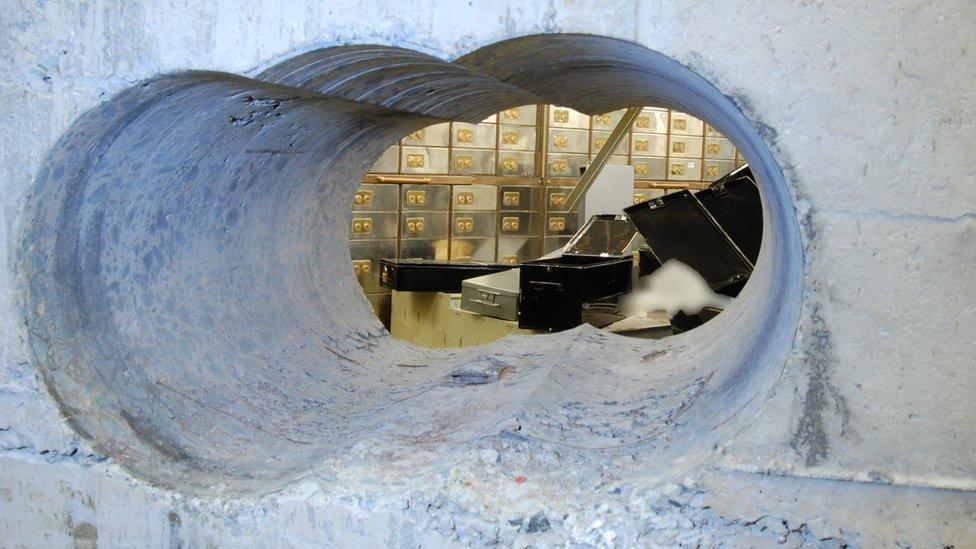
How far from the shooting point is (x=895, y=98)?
1437 millimetres

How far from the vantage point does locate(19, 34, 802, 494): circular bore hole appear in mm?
1810

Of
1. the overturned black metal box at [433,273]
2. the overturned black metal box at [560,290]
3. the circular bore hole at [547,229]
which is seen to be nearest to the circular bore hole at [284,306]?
the circular bore hole at [547,229]

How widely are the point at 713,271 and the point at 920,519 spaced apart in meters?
2.35

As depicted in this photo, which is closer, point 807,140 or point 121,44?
point 807,140

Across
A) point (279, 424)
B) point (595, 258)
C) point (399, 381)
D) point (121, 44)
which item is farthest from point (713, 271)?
point (121, 44)

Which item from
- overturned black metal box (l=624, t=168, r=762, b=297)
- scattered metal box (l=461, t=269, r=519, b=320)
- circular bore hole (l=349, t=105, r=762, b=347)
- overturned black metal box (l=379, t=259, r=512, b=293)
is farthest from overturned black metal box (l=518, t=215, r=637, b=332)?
overturned black metal box (l=379, t=259, r=512, b=293)

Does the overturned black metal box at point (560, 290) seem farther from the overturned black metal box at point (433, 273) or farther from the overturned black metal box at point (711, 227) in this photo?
the overturned black metal box at point (433, 273)

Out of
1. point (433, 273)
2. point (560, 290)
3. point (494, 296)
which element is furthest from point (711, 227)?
point (433, 273)

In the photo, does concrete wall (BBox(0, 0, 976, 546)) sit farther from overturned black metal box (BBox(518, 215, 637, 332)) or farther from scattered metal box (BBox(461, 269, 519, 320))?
scattered metal box (BBox(461, 269, 519, 320))

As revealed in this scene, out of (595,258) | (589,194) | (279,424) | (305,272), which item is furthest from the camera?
(589,194)

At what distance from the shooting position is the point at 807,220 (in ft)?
4.83

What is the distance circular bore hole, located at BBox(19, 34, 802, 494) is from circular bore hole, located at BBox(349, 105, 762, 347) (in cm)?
128

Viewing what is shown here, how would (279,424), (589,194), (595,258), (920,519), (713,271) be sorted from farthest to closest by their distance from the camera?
(589,194)
(595,258)
(713,271)
(279,424)
(920,519)

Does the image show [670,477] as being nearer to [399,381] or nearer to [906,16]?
[906,16]
